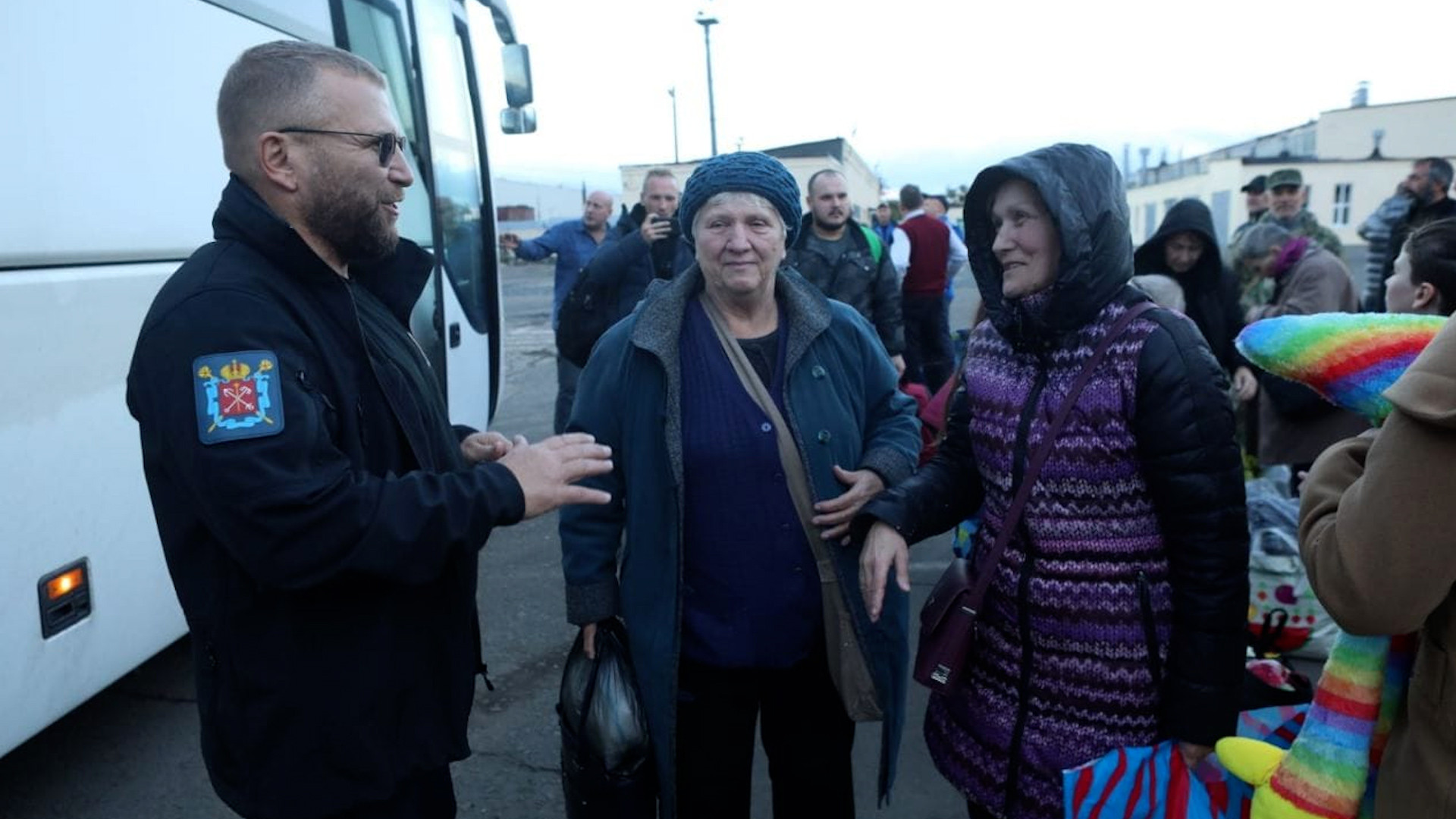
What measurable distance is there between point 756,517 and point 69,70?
7.83 feet

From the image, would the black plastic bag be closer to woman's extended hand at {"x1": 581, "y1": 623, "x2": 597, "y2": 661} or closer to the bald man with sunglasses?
woman's extended hand at {"x1": 581, "y1": 623, "x2": 597, "y2": 661}

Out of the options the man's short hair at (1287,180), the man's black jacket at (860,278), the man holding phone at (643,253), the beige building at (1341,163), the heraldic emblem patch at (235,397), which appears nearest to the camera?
the heraldic emblem patch at (235,397)

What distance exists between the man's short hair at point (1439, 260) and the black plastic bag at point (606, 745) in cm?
212

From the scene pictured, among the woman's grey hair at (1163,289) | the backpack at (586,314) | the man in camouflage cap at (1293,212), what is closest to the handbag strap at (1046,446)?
the woman's grey hair at (1163,289)

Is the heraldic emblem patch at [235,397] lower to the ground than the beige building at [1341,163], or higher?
lower

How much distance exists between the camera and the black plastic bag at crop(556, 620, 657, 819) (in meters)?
2.27

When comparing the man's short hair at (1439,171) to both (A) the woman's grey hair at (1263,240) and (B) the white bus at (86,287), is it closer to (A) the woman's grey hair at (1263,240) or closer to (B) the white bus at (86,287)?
(A) the woman's grey hair at (1263,240)

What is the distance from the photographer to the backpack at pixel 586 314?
587 cm

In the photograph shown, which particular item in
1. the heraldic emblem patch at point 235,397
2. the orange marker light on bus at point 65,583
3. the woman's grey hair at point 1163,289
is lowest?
the orange marker light on bus at point 65,583

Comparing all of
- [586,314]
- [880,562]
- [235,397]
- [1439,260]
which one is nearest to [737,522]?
[880,562]

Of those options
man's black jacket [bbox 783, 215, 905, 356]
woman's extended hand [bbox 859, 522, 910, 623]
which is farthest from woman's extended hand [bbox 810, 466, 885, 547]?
man's black jacket [bbox 783, 215, 905, 356]

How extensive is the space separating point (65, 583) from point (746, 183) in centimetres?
235

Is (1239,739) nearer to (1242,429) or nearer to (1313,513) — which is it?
(1313,513)

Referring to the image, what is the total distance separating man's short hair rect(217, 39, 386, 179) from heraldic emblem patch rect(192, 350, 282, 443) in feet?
1.37
